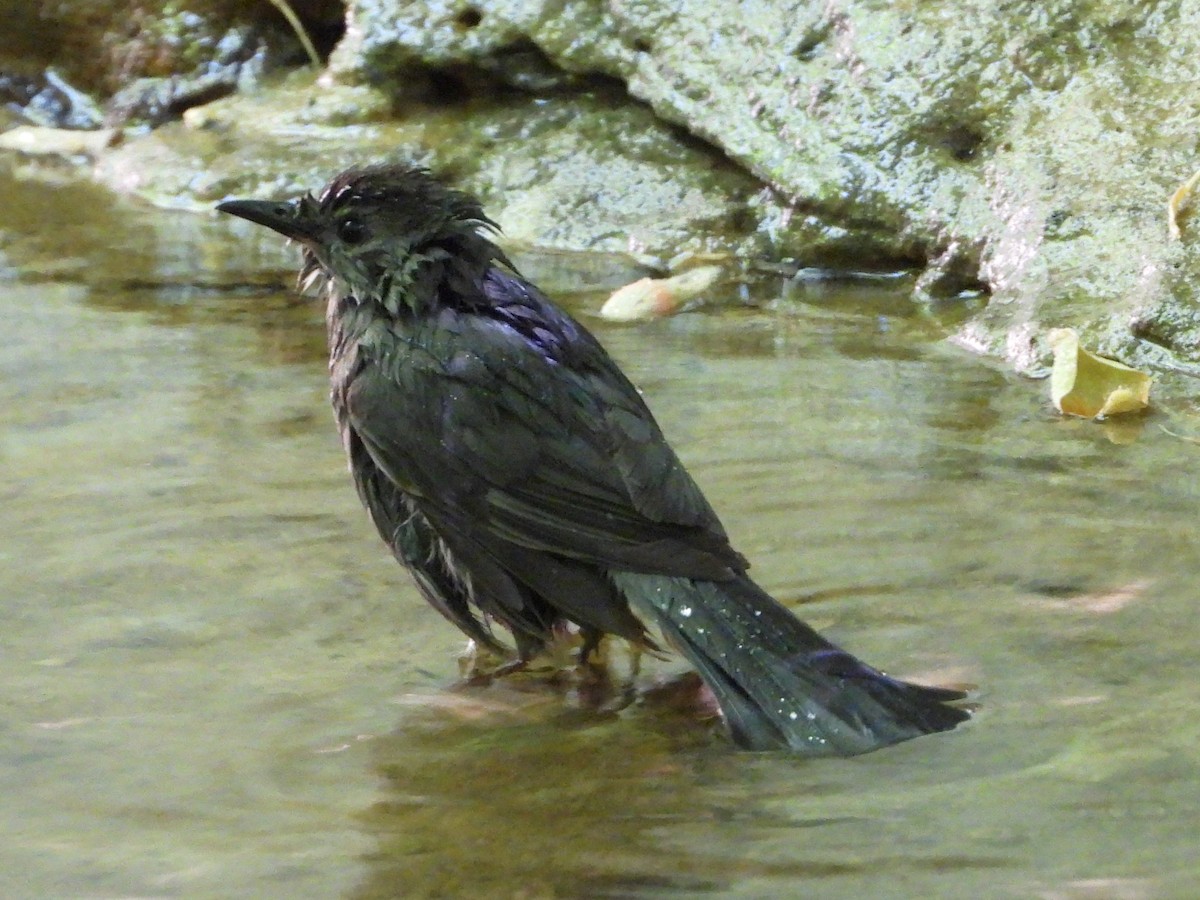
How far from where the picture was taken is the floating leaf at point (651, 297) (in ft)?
19.3

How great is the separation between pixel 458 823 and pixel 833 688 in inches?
28.7

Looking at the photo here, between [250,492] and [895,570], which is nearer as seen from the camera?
[895,570]

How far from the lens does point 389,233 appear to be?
11.2 feet

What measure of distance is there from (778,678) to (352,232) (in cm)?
139

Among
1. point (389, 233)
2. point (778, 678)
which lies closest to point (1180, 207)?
point (389, 233)

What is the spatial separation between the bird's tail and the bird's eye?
100 cm

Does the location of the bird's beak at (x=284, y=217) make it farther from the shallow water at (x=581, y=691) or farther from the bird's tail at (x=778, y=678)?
the bird's tail at (x=778, y=678)

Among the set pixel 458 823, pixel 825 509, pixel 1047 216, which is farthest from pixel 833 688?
pixel 1047 216

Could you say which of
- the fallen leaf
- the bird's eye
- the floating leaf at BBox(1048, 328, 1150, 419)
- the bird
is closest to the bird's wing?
the bird

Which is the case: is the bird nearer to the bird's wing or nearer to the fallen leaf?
the bird's wing

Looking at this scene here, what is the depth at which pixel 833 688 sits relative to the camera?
9.07ft

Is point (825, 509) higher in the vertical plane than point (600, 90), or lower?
lower

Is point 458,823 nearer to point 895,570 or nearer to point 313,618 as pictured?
point 313,618

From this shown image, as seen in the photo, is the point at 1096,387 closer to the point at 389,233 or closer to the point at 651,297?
the point at 651,297
